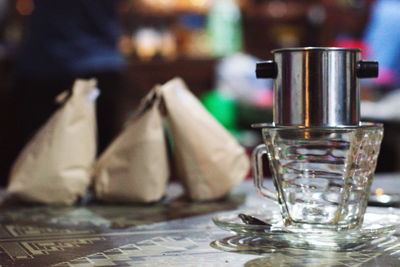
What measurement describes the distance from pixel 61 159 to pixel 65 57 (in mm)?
1565

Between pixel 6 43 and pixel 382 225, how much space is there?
15.9 feet

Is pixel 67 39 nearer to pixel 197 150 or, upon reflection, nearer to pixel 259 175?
pixel 197 150

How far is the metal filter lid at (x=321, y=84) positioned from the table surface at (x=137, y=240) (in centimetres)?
17

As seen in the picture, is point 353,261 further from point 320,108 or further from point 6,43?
point 6,43

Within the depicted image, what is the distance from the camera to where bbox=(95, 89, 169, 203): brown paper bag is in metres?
1.29

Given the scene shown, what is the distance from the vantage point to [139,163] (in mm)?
1293

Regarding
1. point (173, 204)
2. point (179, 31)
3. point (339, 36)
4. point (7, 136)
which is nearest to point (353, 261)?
point (173, 204)

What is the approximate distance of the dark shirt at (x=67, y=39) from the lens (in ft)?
9.25

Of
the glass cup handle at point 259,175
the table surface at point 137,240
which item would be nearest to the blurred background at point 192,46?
the table surface at point 137,240

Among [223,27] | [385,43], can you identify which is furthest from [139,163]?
[223,27]

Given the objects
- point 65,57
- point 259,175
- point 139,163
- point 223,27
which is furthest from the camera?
point 223,27

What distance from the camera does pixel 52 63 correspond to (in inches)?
111

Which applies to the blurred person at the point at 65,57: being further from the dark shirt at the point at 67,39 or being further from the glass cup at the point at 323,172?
the glass cup at the point at 323,172

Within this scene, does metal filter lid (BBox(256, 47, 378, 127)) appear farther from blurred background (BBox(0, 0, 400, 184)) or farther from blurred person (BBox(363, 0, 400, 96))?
blurred person (BBox(363, 0, 400, 96))
